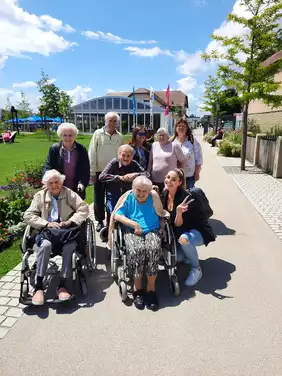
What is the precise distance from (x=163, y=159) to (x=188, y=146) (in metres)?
0.76

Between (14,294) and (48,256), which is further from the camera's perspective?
(14,294)

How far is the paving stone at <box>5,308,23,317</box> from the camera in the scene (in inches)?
125

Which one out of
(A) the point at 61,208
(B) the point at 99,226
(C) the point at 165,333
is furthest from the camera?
(B) the point at 99,226

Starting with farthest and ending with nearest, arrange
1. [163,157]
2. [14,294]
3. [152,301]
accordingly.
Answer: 1. [163,157]
2. [14,294]
3. [152,301]

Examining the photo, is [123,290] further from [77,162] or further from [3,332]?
[77,162]

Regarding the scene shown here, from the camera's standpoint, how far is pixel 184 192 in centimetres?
392

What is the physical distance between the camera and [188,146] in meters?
5.32

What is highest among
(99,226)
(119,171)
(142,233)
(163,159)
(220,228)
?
(163,159)

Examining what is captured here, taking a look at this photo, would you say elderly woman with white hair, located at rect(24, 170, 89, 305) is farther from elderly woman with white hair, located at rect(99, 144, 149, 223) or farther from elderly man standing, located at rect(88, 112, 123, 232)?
elderly man standing, located at rect(88, 112, 123, 232)

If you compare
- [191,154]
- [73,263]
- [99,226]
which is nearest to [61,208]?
[73,263]

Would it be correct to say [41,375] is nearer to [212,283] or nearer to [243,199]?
[212,283]

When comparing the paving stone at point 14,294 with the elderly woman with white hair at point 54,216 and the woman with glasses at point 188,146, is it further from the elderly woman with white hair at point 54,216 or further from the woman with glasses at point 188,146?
the woman with glasses at point 188,146

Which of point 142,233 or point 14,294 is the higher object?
point 142,233

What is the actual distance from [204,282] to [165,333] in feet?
3.76
